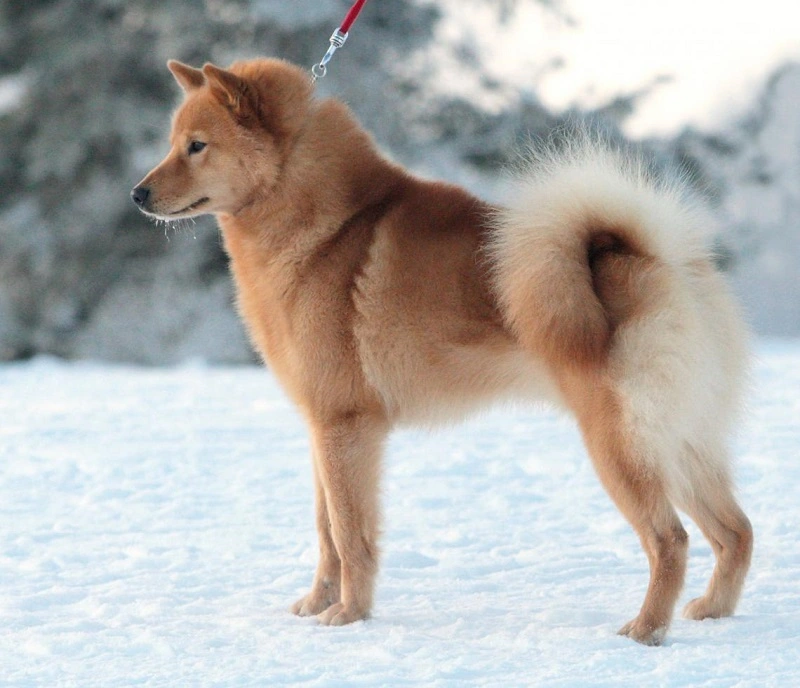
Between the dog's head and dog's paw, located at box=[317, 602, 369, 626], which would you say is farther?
the dog's head

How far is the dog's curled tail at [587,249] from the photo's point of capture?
2.71 meters

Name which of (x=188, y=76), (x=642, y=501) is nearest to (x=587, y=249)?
(x=642, y=501)

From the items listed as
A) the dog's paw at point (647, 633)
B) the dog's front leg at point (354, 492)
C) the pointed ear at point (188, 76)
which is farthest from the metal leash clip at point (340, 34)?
the dog's paw at point (647, 633)

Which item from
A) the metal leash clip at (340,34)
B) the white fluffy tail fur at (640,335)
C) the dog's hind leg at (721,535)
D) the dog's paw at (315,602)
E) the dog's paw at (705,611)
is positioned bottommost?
the dog's paw at (315,602)

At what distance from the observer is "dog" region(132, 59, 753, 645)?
8.82ft

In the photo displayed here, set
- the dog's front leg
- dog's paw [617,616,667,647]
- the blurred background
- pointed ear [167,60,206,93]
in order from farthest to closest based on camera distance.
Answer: the blurred background → pointed ear [167,60,206,93] → the dog's front leg → dog's paw [617,616,667,647]

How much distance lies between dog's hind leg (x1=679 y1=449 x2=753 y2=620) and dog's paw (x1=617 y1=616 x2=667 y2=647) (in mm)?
295

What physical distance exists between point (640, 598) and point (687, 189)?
46.2 inches

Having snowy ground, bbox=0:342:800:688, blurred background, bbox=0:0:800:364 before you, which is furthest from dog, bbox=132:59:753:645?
blurred background, bbox=0:0:800:364

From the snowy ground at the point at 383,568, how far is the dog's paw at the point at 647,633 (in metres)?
0.05

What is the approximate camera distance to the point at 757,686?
2.26 metres

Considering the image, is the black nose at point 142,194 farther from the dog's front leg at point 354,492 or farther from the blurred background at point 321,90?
the blurred background at point 321,90

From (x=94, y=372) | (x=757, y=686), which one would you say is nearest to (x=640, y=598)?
(x=757, y=686)

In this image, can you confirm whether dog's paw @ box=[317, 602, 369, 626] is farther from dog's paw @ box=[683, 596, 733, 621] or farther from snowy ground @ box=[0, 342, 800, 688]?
dog's paw @ box=[683, 596, 733, 621]
